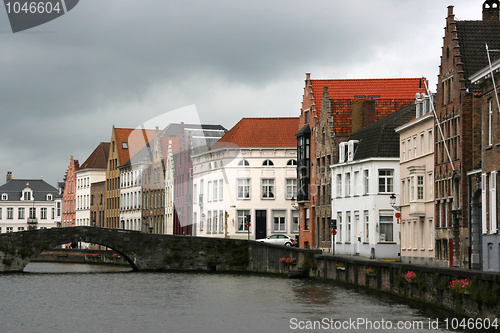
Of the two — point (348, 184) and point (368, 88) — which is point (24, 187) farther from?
point (348, 184)

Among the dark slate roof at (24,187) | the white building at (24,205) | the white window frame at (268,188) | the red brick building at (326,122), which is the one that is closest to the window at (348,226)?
the red brick building at (326,122)

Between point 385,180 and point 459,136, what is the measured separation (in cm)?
1469

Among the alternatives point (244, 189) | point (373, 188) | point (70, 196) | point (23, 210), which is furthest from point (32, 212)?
point (373, 188)

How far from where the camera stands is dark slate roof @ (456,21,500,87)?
49.1 metres

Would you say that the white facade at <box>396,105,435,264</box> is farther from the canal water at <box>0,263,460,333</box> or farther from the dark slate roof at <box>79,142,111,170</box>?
the dark slate roof at <box>79,142,111,170</box>

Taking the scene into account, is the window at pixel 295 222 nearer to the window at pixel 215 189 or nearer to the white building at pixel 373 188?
the window at pixel 215 189

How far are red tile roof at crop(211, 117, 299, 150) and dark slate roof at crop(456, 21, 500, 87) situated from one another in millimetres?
38880

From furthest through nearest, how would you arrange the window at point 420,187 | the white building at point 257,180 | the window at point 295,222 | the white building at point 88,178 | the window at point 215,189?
the white building at point 88,178
the window at point 215,189
the white building at point 257,180
the window at point 295,222
the window at point 420,187

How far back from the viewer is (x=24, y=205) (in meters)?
165

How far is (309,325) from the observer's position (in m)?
33.1

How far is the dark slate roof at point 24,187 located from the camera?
165375 mm

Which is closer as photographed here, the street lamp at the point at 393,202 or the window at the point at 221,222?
the street lamp at the point at 393,202

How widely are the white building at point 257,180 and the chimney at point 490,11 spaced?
3461 centimetres

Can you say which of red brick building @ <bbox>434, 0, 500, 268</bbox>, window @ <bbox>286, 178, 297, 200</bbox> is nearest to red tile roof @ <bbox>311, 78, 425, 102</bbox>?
window @ <bbox>286, 178, 297, 200</bbox>
